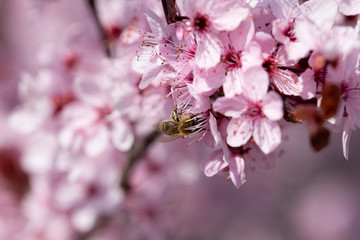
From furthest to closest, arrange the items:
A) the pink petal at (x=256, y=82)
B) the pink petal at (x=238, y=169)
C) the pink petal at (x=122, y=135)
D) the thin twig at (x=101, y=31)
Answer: the thin twig at (x=101, y=31)
the pink petal at (x=122, y=135)
the pink petal at (x=238, y=169)
the pink petal at (x=256, y=82)

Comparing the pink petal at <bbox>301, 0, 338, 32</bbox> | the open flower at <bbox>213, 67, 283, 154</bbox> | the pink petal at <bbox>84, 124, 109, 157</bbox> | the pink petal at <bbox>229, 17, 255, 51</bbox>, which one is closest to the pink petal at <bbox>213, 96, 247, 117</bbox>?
the open flower at <bbox>213, 67, 283, 154</bbox>

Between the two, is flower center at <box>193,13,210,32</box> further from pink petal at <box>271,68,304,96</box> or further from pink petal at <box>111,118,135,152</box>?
pink petal at <box>111,118,135,152</box>

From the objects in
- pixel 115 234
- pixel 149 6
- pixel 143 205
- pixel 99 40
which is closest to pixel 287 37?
pixel 149 6

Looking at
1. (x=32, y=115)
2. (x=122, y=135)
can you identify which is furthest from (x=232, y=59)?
(x=32, y=115)

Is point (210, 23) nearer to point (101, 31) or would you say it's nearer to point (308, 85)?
point (308, 85)

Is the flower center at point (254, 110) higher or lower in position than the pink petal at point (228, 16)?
lower

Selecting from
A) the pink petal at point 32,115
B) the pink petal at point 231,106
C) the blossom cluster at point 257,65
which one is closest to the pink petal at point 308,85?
the blossom cluster at point 257,65

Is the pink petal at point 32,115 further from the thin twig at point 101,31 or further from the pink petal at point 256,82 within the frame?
the pink petal at point 256,82

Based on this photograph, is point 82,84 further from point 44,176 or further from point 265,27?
point 265,27
